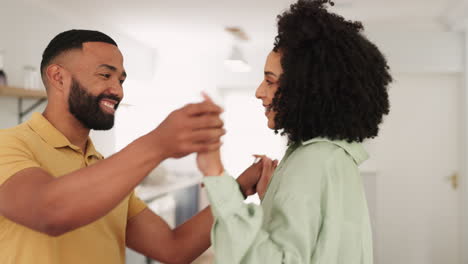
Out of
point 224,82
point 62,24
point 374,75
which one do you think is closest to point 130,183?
point 374,75

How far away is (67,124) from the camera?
1.17 meters

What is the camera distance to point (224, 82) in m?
5.76

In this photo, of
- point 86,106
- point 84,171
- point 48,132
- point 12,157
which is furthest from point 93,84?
point 84,171

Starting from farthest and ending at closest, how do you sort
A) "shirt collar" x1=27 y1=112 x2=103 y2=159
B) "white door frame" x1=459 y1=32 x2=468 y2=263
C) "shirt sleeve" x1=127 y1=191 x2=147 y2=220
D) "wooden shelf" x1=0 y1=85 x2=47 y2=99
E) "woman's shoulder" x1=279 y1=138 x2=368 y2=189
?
"white door frame" x1=459 y1=32 x2=468 y2=263, "wooden shelf" x1=0 y1=85 x2=47 y2=99, "shirt sleeve" x1=127 y1=191 x2=147 y2=220, "shirt collar" x1=27 y1=112 x2=103 y2=159, "woman's shoulder" x1=279 y1=138 x2=368 y2=189

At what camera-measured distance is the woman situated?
78cm

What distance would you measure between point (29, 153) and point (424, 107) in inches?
177

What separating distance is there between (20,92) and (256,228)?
9.36 feet

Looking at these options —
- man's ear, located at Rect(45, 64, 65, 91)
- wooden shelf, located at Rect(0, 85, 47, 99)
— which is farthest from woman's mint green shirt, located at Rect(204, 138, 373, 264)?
wooden shelf, located at Rect(0, 85, 47, 99)

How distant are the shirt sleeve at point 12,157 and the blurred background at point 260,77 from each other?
8.30 ft

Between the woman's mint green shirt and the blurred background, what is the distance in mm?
2912

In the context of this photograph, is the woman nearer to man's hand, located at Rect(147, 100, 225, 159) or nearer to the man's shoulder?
man's hand, located at Rect(147, 100, 225, 159)

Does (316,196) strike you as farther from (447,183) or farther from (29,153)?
(447,183)

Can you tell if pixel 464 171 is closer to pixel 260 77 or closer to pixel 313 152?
pixel 260 77

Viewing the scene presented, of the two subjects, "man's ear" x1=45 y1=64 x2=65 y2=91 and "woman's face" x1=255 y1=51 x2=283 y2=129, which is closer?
"woman's face" x1=255 y1=51 x2=283 y2=129
